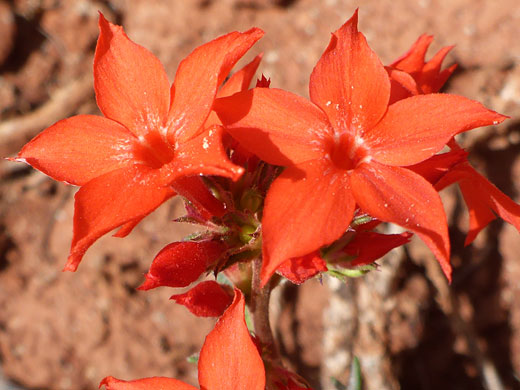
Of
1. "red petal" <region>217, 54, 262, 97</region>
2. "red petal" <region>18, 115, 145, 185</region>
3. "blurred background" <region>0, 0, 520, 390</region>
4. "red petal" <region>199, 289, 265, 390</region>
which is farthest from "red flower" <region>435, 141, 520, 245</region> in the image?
"blurred background" <region>0, 0, 520, 390</region>

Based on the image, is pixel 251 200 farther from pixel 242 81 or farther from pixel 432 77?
pixel 432 77

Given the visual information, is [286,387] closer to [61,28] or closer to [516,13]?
[516,13]

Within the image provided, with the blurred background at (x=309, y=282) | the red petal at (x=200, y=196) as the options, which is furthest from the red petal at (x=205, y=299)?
the blurred background at (x=309, y=282)

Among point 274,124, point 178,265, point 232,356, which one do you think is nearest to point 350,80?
point 274,124

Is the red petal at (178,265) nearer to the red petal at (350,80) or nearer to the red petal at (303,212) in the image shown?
the red petal at (303,212)

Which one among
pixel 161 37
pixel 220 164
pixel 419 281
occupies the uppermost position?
pixel 220 164

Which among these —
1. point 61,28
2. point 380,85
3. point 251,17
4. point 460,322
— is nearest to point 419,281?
point 460,322

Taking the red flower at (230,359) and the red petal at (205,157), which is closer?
the red petal at (205,157)
